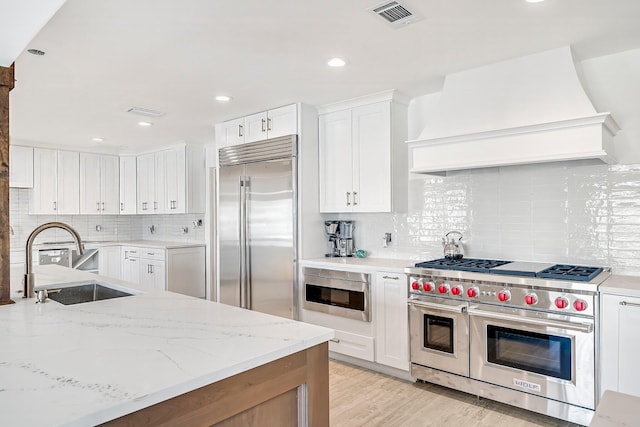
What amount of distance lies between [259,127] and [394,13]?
229cm

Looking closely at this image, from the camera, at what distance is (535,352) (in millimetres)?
2664

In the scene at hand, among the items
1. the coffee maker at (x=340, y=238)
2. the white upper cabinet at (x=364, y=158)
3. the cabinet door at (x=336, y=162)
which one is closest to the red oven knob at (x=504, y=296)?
the white upper cabinet at (x=364, y=158)

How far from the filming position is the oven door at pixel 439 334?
2.95m

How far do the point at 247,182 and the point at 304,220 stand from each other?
31.5 inches

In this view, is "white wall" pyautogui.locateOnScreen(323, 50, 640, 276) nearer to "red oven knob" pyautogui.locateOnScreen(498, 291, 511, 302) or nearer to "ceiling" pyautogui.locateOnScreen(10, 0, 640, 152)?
"ceiling" pyautogui.locateOnScreen(10, 0, 640, 152)

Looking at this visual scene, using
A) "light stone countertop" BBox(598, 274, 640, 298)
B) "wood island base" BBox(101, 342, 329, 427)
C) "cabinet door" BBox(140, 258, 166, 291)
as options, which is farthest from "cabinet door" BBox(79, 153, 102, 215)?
"light stone countertop" BBox(598, 274, 640, 298)

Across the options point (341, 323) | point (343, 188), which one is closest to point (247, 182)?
point (343, 188)

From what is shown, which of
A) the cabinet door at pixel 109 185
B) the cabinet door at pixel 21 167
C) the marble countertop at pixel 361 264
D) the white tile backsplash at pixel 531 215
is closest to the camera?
the white tile backsplash at pixel 531 215

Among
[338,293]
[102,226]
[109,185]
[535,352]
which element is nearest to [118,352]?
[535,352]

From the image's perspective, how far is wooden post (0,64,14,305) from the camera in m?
2.00

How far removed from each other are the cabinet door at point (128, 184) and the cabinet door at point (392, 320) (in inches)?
188

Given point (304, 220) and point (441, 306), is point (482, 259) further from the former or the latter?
point (304, 220)

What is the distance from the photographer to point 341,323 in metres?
3.73

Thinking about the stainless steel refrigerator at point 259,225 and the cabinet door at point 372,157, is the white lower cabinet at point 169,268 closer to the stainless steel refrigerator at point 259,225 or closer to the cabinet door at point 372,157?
the stainless steel refrigerator at point 259,225
